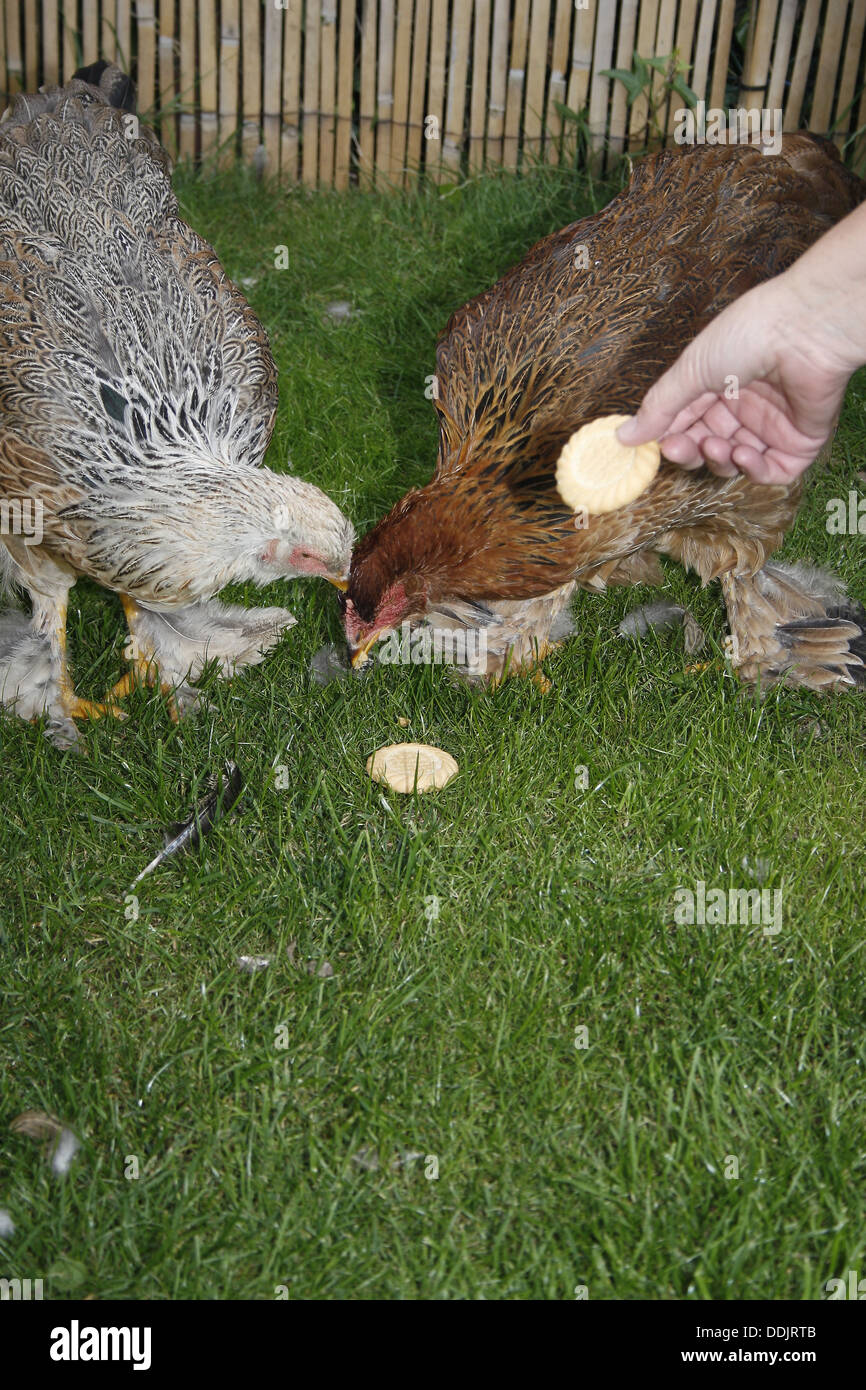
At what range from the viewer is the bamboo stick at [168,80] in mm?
6145

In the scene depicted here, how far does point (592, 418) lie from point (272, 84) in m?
4.01

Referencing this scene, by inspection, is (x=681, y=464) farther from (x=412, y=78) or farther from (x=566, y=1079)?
(x=412, y=78)

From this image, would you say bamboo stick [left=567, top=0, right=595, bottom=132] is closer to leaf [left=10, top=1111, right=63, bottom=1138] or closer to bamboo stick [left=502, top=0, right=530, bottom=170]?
bamboo stick [left=502, top=0, right=530, bottom=170]

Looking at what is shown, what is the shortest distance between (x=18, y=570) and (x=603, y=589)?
1.91 m

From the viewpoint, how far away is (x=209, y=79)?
20.6 ft

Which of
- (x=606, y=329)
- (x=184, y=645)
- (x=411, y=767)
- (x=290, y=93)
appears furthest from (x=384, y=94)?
(x=411, y=767)

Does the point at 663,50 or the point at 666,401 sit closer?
the point at 666,401

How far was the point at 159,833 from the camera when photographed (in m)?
3.42

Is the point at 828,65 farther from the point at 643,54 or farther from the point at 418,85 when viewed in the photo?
the point at 418,85

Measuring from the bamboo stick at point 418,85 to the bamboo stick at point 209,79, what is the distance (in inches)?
39.6

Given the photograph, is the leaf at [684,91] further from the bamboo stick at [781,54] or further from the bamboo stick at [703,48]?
the bamboo stick at [781,54]

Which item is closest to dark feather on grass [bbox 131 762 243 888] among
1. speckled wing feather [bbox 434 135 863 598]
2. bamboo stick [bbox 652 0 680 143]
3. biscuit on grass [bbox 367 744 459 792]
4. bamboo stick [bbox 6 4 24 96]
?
biscuit on grass [bbox 367 744 459 792]

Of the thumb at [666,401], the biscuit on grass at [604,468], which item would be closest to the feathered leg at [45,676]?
the biscuit on grass at [604,468]

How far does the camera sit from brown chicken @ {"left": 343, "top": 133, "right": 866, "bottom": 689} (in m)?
3.37
